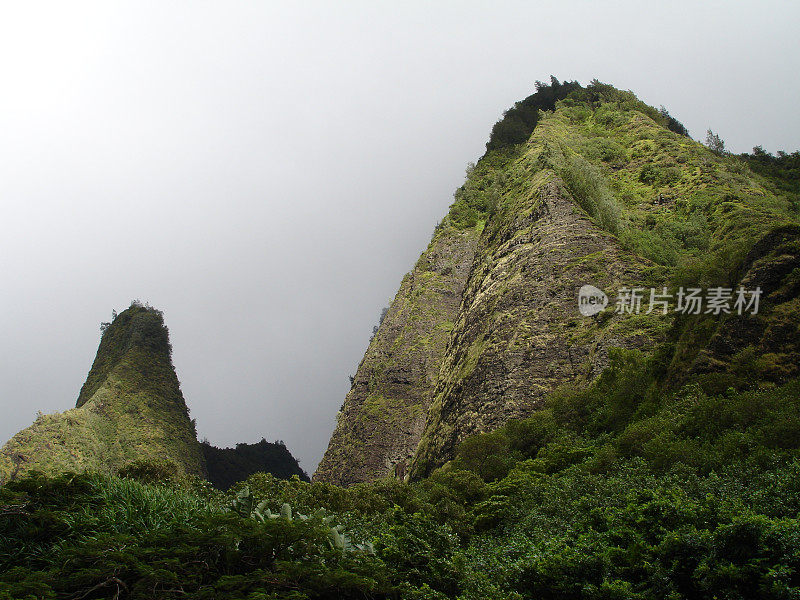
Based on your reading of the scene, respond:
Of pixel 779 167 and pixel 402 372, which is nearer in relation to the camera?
pixel 402 372

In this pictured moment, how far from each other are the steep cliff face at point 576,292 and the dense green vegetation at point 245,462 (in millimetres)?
35493

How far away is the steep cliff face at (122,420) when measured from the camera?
4559 cm

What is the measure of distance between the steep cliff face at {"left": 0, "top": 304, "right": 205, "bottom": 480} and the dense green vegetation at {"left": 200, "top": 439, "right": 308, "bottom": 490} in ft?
31.6

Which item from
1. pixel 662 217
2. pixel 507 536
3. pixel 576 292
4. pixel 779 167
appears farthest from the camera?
pixel 779 167

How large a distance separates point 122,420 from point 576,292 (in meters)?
53.6

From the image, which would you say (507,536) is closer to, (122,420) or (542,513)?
(542,513)

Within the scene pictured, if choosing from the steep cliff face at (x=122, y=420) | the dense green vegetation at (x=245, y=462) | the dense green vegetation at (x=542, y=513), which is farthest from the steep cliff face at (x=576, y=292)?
the dense green vegetation at (x=245, y=462)

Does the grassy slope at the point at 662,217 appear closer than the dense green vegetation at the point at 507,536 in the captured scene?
No

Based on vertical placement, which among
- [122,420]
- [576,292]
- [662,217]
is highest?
[662,217]

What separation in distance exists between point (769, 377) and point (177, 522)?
11515 millimetres

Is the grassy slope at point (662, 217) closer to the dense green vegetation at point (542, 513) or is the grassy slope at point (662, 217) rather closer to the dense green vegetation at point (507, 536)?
the dense green vegetation at point (542, 513)

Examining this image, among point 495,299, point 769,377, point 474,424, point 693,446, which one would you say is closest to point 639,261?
point 495,299

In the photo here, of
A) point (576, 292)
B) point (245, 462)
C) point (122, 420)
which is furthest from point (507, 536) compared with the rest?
point (245, 462)

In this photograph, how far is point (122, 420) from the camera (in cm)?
5803
